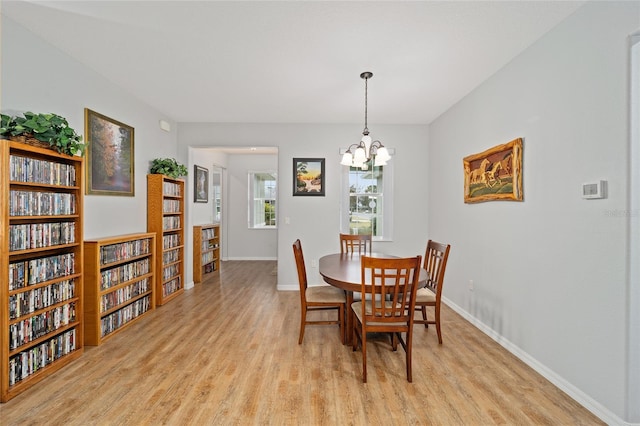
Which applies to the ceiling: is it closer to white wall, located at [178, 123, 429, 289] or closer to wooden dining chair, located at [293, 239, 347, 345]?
white wall, located at [178, 123, 429, 289]

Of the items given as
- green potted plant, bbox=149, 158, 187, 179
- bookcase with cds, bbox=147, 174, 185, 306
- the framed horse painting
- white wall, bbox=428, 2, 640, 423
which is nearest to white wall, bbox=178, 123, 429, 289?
green potted plant, bbox=149, 158, 187, 179

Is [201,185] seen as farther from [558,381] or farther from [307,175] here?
[558,381]

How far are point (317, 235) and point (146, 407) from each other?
3208mm

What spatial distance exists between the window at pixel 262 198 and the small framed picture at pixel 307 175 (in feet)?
8.62

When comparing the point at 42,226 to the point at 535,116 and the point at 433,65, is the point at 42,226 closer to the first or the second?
the point at 433,65

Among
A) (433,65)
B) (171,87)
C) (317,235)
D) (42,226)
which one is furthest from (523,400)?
(171,87)

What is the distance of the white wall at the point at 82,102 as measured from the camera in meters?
2.30

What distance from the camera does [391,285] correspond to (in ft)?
7.34

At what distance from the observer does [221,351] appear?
8.95ft

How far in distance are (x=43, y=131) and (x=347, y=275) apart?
2.50 metres

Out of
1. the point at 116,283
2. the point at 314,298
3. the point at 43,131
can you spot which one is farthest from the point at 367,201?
the point at 43,131

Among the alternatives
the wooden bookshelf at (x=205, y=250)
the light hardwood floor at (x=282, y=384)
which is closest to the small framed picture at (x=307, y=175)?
the wooden bookshelf at (x=205, y=250)

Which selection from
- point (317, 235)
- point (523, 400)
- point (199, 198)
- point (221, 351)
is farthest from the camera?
point (199, 198)

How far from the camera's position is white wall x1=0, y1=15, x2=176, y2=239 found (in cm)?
230
